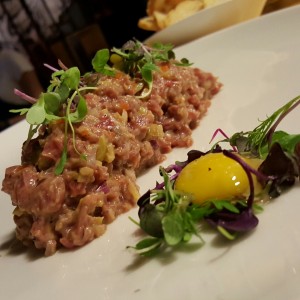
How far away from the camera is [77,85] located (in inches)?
83.9

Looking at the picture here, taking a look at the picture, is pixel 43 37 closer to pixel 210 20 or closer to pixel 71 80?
pixel 210 20

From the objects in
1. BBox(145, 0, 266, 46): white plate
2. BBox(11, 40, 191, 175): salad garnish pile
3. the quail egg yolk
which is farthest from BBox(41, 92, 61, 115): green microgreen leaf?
BBox(145, 0, 266, 46): white plate

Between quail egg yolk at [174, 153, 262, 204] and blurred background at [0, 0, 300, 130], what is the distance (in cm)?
385

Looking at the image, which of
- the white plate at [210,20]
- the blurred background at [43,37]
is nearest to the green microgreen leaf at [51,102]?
the white plate at [210,20]

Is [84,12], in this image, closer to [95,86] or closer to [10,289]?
[95,86]

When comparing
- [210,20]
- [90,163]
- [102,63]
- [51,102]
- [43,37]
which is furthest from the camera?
[43,37]

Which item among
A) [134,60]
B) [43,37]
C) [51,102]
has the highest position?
[51,102]

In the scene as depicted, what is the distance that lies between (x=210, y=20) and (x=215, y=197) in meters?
2.39

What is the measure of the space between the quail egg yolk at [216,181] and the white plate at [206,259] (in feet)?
0.39

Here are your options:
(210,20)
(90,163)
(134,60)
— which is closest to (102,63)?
(134,60)

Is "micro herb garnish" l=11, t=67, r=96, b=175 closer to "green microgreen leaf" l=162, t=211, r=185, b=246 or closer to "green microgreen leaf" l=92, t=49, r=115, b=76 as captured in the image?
"green microgreen leaf" l=92, t=49, r=115, b=76

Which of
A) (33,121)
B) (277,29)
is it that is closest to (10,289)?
(33,121)

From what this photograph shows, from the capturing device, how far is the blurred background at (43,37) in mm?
5516

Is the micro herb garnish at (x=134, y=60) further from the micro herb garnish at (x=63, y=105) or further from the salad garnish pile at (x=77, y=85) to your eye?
the micro herb garnish at (x=63, y=105)
